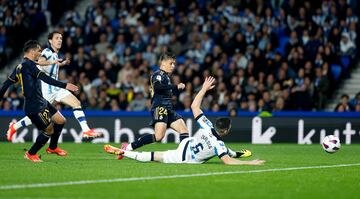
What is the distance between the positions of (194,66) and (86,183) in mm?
15497

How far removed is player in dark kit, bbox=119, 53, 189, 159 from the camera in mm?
15141

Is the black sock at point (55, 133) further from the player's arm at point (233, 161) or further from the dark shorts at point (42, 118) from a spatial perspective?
the player's arm at point (233, 161)

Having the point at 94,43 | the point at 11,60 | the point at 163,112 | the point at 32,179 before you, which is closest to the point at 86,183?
the point at 32,179

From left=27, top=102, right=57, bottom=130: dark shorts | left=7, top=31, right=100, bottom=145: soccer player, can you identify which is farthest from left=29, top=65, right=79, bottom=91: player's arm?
left=7, top=31, right=100, bottom=145: soccer player

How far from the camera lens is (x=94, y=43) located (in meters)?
28.5

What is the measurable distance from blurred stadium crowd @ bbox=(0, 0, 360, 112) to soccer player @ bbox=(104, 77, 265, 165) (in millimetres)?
9312

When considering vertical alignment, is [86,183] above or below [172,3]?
below

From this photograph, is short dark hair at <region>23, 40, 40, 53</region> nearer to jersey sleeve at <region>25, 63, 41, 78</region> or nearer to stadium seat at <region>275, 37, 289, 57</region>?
jersey sleeve at <region>25, 63, 41, 78</region>

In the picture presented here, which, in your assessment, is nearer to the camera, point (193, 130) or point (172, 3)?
point (193, 130)

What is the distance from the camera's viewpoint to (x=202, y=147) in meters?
13.8

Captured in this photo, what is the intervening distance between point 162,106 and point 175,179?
4.16 m

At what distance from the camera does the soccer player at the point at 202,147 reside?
13.5 m

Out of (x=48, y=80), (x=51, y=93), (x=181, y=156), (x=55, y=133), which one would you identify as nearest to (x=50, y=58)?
(x=51, y=93)

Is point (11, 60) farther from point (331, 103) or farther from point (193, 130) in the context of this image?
point (331, 103)
